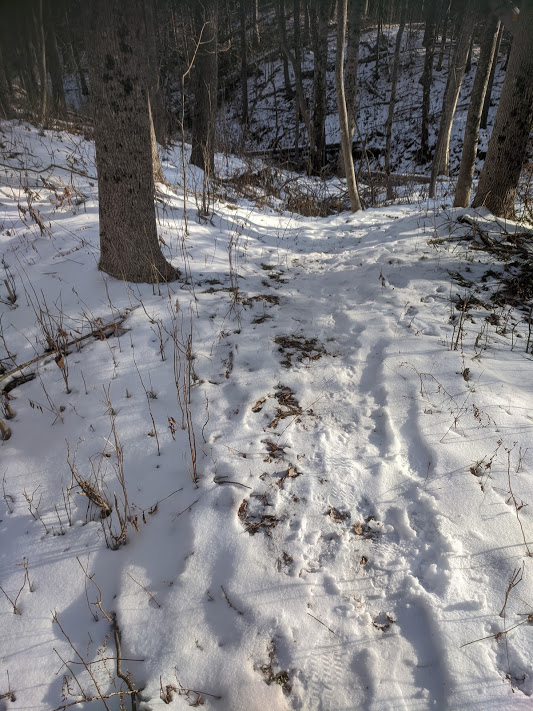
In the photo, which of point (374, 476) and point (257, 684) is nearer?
point (257, 684)

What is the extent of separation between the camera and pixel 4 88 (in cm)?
912

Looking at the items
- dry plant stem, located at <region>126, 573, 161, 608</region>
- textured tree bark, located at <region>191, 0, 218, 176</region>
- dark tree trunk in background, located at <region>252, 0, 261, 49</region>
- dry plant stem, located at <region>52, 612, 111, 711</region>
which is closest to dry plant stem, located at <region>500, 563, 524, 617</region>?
dry plant stem, located at <region>126, 573, 161, 608</region>

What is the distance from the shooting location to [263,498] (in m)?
2.02

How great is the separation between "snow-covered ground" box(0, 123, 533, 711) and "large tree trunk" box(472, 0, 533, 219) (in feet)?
7.48

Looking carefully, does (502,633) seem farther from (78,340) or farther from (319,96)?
(319,96)

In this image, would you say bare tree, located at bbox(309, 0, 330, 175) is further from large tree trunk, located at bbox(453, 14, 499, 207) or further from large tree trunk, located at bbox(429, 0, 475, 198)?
large tree trunk, located at bbox(453, 14, 499, 207)

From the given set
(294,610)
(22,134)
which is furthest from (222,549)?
(22,134)

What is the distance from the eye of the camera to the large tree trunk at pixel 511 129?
4.71 m

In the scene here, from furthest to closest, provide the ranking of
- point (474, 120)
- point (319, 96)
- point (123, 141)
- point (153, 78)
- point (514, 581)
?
point (319, 96) < point (153, 78) < point (474, 120) < point (123, 141) < point (514, 581)

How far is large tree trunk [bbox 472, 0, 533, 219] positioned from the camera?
15.5ft

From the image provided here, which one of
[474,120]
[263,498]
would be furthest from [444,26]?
[263,498]

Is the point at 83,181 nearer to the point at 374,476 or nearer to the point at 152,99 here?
the point at 152,99

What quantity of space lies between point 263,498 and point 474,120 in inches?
261

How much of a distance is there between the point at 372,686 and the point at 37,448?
2005mm
